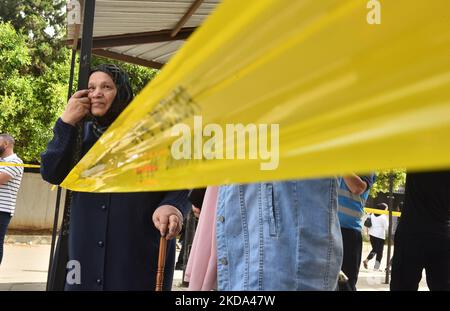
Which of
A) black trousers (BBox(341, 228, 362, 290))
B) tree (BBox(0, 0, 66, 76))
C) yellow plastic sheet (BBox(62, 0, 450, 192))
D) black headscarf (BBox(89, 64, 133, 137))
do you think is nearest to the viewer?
yellow plastic sheet (BBox(62, 0, 450, 192))

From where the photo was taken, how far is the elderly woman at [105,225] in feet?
8.14

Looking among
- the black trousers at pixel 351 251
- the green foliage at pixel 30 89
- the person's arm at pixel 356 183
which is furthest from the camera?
the green foliage at pixel 30 89

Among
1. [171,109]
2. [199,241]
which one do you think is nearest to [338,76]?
[171,109]

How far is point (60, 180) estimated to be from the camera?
2559mm

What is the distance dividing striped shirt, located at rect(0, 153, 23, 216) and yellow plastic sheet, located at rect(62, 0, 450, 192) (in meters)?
5.34

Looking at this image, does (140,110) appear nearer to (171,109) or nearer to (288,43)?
(171,109)

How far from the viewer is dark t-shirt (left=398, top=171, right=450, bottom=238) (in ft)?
11.2

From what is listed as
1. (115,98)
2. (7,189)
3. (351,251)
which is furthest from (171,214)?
(7,189)

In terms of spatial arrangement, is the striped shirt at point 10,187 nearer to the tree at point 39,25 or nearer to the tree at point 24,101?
the tree at point 24,101

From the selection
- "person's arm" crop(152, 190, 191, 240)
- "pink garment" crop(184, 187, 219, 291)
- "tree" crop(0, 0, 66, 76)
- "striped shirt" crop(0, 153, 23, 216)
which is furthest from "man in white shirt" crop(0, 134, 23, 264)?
"tree" crop(0, 0, 66, 76)

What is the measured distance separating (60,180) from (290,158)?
1738 mm

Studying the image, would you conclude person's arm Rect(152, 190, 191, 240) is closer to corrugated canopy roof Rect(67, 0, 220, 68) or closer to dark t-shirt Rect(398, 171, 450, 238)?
dark t-shirt Rect(398, 171, 450, 238)

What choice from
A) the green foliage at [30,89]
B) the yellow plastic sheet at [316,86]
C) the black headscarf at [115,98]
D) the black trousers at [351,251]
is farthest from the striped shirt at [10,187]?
the green foliage at [30,89]

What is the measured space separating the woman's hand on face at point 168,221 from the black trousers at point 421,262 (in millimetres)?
1803
